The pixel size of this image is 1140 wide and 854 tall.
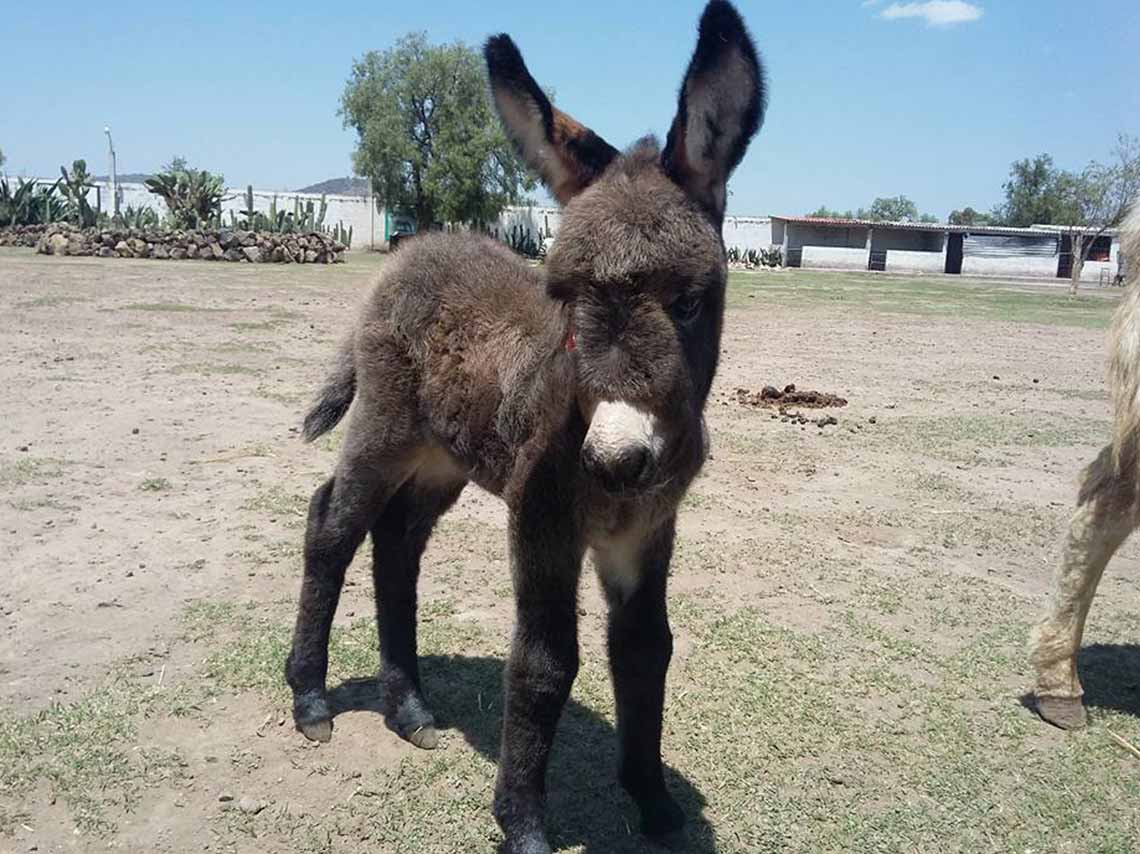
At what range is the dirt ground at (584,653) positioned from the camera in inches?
143

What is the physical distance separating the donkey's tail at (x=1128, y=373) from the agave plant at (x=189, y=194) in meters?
40.4

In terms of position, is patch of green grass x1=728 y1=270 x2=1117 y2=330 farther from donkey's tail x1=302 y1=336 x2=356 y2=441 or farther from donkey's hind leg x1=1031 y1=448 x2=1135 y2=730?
donkey's tail x1=302 y1=336 x2=356 y2=441

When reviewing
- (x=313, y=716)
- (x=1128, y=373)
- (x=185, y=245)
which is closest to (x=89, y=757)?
(x=313, y=716)

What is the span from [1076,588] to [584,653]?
259 centimetres

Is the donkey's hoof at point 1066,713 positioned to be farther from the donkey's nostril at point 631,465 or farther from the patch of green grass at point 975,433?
the patch of green grass at point 975,433

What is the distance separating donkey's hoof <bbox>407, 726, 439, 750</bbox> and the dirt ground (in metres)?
0.07

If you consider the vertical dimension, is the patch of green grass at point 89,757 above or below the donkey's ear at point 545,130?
below

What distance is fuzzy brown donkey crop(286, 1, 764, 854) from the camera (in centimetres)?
257

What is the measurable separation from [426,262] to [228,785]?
2453mm

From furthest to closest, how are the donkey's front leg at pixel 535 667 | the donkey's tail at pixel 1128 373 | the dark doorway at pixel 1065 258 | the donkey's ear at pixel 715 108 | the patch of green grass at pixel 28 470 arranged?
the dark doorway at pixel 1065 258
the patch of green grass at pixel 28 470
the donkey's tail at pixel 1128 373
the donkey's front leg at pixel 535 667
the donkey's ear at pixel 715 108

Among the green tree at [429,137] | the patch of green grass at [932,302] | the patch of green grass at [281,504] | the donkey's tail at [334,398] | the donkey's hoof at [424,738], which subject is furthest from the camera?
the green tree at [429,137]

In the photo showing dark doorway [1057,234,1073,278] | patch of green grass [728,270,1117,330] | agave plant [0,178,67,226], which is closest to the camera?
patch of green grass [728,270,1117,330]

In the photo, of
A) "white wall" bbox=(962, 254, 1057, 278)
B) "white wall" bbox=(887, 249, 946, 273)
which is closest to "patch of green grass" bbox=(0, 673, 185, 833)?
"white wall" bbox=(887, 249, 946, 273)

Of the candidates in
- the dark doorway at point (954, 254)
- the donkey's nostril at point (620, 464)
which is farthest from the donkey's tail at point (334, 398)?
the dark doorway at point (954, 254)
